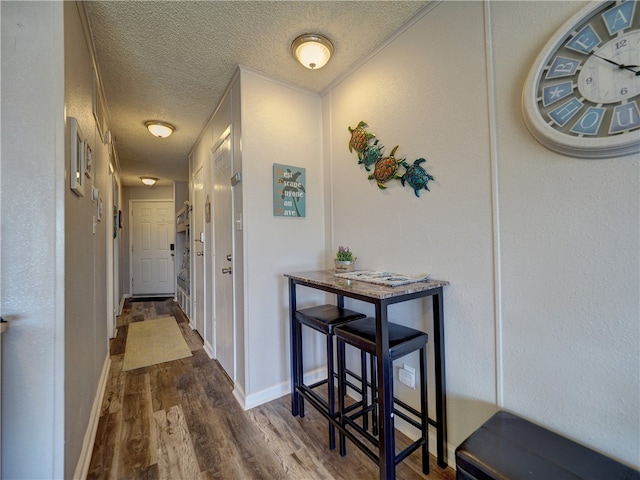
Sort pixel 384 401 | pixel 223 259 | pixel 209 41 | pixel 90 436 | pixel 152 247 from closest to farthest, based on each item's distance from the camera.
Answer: pixel 384 401 → pixel 90 436 → pixel 209 41 → pixel 223 259 → pixel 152 247

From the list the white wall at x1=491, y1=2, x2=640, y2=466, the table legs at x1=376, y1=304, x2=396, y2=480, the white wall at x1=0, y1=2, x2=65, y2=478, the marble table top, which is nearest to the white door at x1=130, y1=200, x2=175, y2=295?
the white wall at x1=0, y1=2, x2=65, y2=478

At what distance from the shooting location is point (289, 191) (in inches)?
83.4

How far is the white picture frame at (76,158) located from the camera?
1154mm

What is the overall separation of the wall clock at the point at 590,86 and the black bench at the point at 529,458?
1000 mm

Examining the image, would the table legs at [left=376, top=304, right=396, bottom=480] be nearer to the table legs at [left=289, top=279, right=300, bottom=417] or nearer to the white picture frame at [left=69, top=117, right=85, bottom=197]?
the table legs at [left=289, top=279, right=300, bottom=417]

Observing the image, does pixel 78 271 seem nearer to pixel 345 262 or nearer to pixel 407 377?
pixel 345 262

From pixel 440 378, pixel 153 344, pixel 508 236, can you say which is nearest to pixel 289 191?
pixel 508 236

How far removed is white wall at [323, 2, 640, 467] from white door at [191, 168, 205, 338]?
241 cm

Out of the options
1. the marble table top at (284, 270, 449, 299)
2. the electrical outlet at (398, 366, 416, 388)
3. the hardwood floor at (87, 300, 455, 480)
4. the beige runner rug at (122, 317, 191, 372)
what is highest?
the marble table top at (284, 270, 449, 299)

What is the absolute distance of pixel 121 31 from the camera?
5.20 ft

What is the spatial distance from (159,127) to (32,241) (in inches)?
88.7

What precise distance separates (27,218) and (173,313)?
3.93m

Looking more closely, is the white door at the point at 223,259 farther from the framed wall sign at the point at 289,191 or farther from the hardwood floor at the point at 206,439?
the framed wall sign at the point at 289,191

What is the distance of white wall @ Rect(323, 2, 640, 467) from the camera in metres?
0.91
